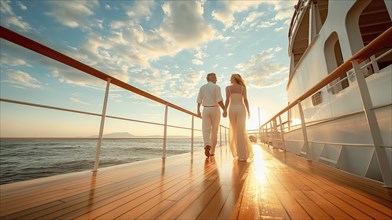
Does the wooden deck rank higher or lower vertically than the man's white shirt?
lower

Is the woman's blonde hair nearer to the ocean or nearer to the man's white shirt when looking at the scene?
the man's white shirt

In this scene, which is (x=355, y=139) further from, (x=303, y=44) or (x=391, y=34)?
(x=303, y=44)

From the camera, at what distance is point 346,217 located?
722 mm

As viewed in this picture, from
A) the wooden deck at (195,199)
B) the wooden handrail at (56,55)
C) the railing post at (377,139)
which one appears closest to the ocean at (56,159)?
the wooden handrail at (56,55)

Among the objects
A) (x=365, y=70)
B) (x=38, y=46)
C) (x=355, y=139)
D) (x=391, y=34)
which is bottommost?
(x=355, y=139)

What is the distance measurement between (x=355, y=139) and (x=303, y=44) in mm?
5979

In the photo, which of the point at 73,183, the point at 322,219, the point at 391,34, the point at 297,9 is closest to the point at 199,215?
the point at 322,219

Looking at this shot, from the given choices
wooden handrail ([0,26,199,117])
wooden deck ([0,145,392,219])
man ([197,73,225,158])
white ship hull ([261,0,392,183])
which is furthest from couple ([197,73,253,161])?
wooden deck ([0,145,392,219])

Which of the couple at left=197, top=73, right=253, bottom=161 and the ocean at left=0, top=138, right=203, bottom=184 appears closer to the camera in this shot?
the couple at left=197, top=73, right=253, bottom=161

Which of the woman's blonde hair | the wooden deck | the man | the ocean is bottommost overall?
the ocean

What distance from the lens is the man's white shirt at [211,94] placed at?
3107 mm

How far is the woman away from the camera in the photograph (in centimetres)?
281

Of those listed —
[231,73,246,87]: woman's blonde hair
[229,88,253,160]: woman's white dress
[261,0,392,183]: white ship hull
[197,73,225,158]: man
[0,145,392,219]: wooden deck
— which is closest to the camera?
[0,145,392,219]: wooden deck

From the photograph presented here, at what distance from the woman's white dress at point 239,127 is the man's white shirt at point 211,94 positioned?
0.25 metres
